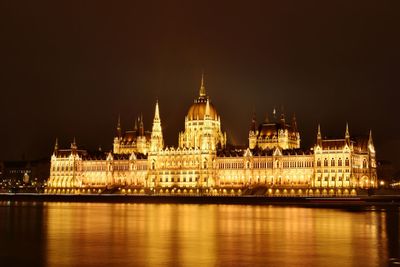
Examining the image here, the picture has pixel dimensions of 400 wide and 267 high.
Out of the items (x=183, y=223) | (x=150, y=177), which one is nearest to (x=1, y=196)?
(x=150, y=177)

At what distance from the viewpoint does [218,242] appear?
45.6 metres

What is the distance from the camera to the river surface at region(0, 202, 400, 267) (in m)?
37.2

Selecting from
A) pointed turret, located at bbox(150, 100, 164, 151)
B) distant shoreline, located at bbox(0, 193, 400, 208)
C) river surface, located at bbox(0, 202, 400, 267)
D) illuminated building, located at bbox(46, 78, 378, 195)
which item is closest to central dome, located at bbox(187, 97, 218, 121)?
illuminated building, located at bbox(46, 78, 378, 195)

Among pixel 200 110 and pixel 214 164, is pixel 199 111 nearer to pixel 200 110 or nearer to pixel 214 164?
pixel 200 110

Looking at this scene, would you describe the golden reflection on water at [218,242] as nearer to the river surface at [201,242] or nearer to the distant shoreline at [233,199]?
the river surface at [201,242]

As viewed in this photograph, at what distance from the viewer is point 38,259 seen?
37719 millimetres

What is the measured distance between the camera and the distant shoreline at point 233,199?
105156mm

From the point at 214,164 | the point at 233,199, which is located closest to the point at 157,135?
the point at 214,164

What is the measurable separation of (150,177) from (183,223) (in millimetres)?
86849

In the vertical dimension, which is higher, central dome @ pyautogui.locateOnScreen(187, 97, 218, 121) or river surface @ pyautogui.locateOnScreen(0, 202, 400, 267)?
central dome @ pyautogui.locateOnScreen(187, 97, 218, 121)

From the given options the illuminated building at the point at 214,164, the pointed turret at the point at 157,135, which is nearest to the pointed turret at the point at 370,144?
the illuminated building at the point at 214,164

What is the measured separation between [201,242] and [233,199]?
71919 mm

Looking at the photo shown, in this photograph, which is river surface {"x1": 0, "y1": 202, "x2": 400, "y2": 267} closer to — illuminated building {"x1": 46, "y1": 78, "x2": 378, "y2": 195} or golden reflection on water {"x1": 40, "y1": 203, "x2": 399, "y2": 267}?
golden reflection on water {"x1": 40, "y1": 203, "x2": 399, "y2": 267}

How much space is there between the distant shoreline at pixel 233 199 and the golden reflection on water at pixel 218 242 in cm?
3878
